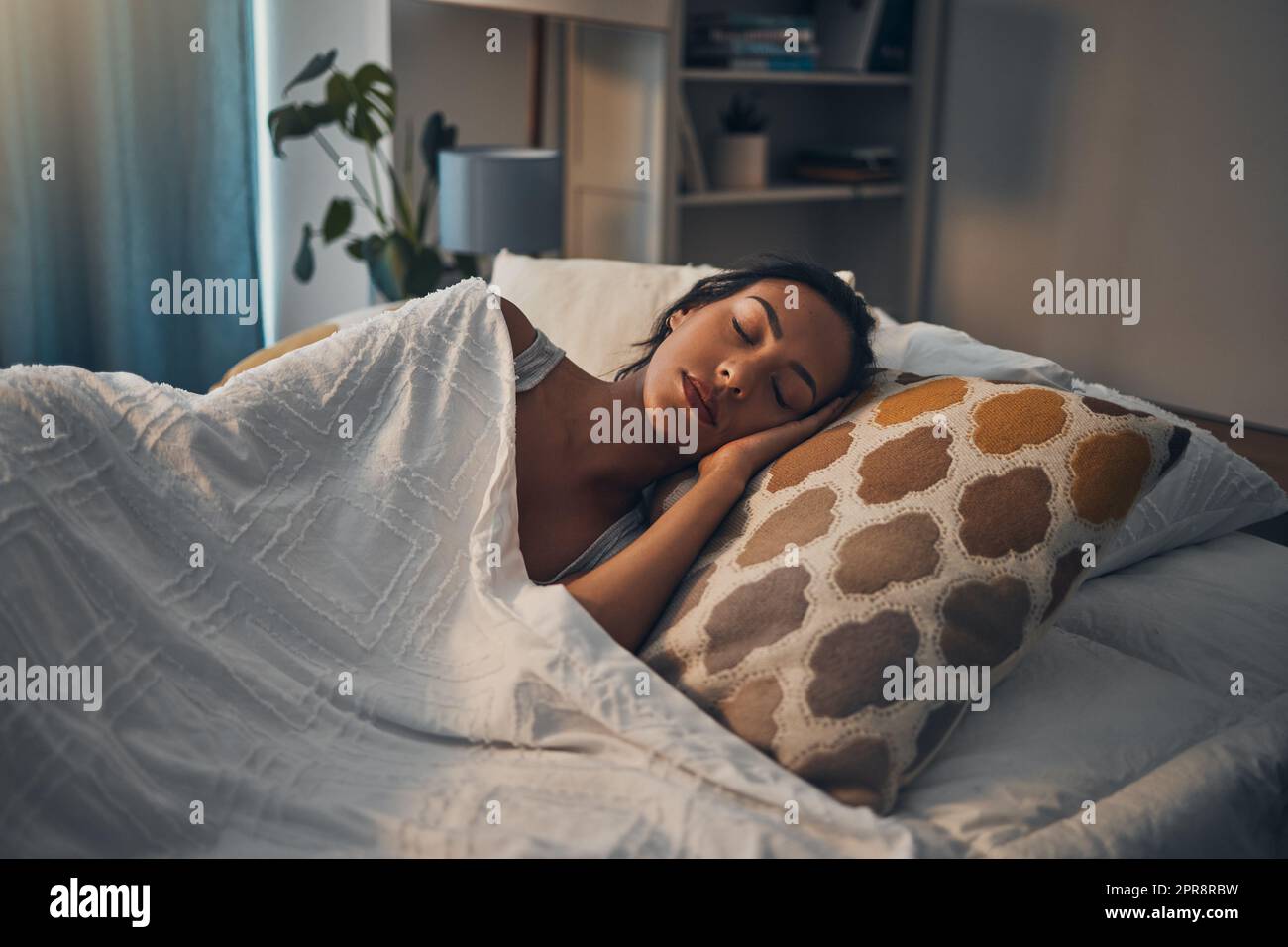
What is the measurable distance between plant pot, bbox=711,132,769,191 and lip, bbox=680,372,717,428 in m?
2.10

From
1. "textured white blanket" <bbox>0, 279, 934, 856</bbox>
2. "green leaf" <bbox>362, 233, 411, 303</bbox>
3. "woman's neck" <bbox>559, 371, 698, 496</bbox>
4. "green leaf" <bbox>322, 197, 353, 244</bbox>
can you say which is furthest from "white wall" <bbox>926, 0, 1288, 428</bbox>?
"textured white blanket" <bbox>0, 279, 934, 856</bbox>

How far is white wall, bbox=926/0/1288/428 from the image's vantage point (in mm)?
2773

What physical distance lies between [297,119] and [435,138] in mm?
353

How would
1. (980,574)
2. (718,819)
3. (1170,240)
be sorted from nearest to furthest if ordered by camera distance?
(718,819), (980,574), (1170,240)

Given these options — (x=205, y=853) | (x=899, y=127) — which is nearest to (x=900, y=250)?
(x=899, y=127)

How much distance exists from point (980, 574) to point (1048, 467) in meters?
0.13

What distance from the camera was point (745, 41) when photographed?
3012mm

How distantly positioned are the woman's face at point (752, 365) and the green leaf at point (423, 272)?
150 cm

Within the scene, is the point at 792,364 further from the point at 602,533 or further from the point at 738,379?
the point at 602,533

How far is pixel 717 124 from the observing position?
135 inches

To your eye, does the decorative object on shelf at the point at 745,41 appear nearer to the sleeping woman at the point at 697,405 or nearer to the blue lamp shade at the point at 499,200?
the blue lamp shade at the point at 499,200

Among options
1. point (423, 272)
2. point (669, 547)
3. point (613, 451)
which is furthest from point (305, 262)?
point (669, 547)
